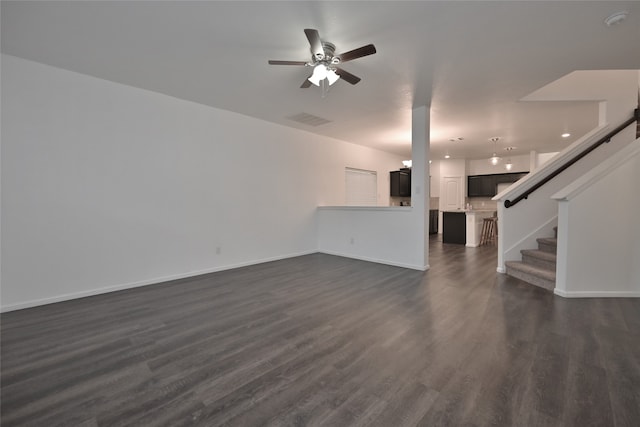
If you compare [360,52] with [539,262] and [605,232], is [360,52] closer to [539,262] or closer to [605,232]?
[605,232]

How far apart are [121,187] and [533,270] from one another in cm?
573

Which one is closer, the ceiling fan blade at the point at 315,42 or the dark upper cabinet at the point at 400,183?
the ceiling fan blade at the point at 315,42

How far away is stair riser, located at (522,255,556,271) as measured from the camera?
3.69 metres

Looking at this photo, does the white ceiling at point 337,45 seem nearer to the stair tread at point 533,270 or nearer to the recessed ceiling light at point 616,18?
the recessed ceiling light at point 616,18

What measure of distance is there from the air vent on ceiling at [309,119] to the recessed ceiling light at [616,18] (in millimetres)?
3638

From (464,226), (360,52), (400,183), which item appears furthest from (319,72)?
(400,183)

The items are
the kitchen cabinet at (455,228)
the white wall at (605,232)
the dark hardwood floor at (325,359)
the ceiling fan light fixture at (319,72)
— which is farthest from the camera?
the kitchen cabinet at (455,228)

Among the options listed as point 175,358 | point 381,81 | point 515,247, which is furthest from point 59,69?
point 515,247

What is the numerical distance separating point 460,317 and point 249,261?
353cm

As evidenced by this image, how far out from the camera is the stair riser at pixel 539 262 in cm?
369

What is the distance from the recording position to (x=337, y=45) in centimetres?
265

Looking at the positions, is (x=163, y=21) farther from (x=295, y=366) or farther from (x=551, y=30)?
(x=551, y=30)

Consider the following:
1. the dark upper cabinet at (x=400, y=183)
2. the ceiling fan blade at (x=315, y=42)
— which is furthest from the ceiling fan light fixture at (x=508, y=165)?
the ceiling fan blade at (x=315, y=42)

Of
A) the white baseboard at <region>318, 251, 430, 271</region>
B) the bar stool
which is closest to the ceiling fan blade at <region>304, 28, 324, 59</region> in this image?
the white baseboard at <region>318, 251, 430, 271</region>
